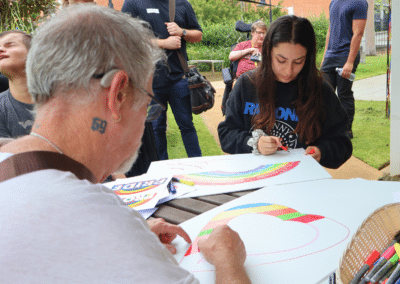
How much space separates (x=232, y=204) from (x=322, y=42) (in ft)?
47.1

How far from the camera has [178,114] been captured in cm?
300

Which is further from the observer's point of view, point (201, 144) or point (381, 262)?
point (201, 144)

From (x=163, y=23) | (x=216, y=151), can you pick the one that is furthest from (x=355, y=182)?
(x=216, y=151)

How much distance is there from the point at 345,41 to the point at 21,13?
3759 mm

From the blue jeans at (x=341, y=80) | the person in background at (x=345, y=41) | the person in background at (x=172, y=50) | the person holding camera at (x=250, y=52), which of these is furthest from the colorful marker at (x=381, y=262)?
the person holding camera at (x=250, y=52)

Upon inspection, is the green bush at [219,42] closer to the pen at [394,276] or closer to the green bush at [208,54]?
the green bush at [208,54]

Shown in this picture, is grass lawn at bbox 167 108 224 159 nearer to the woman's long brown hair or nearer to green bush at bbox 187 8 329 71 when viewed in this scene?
the woman's long brown hair

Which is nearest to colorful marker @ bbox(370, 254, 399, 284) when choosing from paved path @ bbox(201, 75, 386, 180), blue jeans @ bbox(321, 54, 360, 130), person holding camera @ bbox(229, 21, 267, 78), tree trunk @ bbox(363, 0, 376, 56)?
paved path @ bbox(201, 75, 386, 180)

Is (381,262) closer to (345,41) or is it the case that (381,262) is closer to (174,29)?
(174,29)

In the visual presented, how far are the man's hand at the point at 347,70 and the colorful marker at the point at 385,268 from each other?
3027 mm

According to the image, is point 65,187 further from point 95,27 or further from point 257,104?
point 257,104

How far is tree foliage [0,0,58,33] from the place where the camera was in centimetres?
376

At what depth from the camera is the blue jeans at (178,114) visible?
9.57 ft

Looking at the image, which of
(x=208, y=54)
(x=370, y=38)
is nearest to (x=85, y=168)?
(x=208, y=54)
